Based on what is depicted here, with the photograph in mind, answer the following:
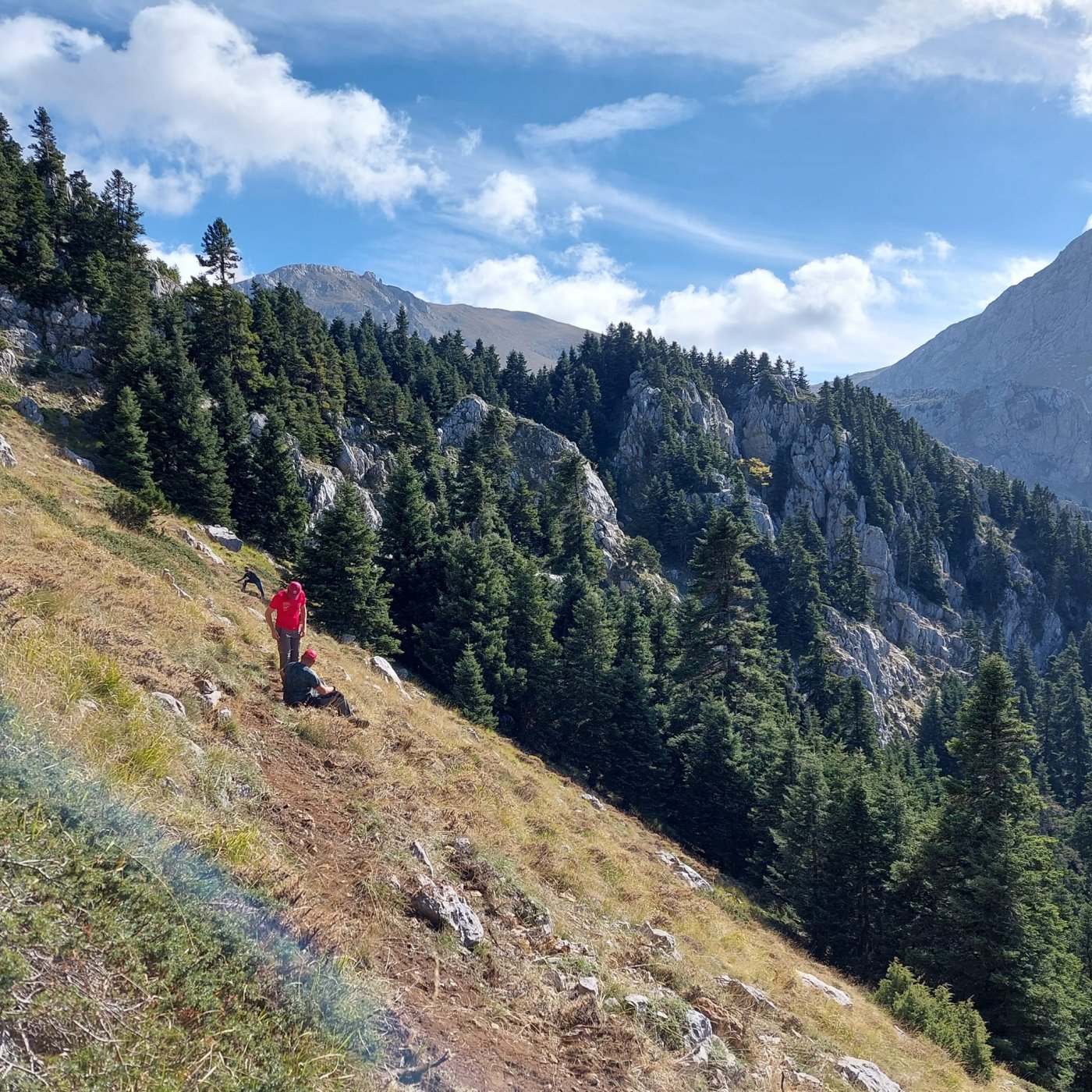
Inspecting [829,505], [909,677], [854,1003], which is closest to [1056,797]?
[909,677]

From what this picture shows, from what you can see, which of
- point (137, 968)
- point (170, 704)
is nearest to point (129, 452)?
point (170, 704)

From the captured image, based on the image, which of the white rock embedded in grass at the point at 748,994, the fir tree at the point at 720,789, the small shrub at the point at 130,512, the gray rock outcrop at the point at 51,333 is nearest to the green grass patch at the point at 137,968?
the white rock embedded in grass at the point at 748,994

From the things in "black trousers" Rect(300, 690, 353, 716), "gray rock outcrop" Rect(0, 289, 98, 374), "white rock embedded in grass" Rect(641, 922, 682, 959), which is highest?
"gray rock outcrop" Rect(0, 289, 98, 374)

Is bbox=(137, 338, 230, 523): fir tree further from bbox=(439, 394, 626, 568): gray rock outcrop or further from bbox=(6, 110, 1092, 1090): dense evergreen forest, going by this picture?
bbox=(439, 394, 626, 568): gray rock outcrop

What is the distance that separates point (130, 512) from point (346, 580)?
12.4 meters

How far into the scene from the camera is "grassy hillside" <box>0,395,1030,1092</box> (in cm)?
405

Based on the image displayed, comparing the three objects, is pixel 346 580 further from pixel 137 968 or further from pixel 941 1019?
pixel 137 968

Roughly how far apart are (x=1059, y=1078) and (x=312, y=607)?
106 ft

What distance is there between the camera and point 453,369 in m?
96.3

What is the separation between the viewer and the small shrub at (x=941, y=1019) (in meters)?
12.2

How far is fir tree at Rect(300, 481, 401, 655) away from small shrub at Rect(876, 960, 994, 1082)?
2432 centimetres

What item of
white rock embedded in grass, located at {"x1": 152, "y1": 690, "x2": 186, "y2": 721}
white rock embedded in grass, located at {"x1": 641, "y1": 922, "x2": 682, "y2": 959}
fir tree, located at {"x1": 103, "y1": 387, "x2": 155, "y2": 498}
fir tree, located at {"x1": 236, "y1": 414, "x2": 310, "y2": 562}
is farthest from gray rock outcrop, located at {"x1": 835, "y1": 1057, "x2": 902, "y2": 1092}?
fir tree, located at {"x1": 236, "y1": 414, "x2": 310, "y2": 562}

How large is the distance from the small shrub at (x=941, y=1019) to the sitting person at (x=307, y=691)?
42.2 ft

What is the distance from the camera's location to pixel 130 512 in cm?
2023
